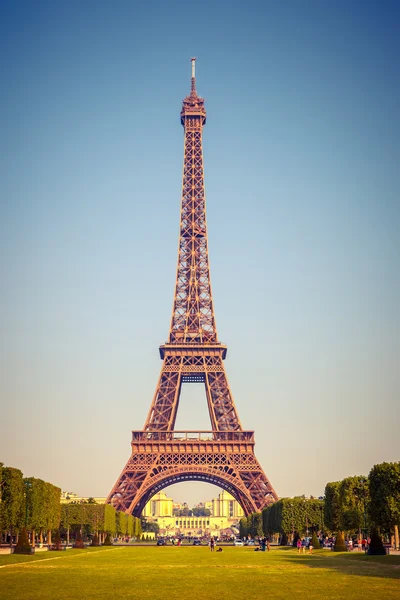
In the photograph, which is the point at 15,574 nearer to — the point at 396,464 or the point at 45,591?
the point at 45,591

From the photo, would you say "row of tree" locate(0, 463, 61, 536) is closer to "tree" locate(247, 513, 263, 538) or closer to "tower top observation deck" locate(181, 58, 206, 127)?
"tree" locate(247, 513, 263, 538)

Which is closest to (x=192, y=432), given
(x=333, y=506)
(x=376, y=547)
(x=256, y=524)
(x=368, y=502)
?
(x=256, y=524)

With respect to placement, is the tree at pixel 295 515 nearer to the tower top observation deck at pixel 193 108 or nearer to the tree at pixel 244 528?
the tree at pixel 244 528

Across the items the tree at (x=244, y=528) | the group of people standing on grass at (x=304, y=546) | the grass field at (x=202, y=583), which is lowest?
the grass field at (x=202, y=583)

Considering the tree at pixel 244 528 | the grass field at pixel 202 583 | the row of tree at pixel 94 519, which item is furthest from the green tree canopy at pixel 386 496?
the tree at pixel 244 528

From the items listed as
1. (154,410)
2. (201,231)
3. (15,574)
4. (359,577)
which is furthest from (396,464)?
(201,231)

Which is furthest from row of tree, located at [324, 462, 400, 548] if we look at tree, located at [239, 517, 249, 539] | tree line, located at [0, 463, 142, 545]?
tree, located at [239, 517, 249, 539]

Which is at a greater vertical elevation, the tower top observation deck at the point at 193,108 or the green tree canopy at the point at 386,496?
the tower top observation deck at the point at 193,108
